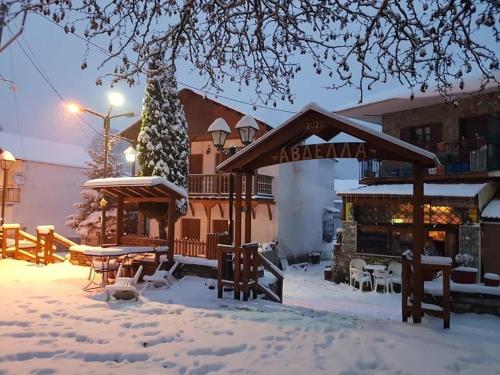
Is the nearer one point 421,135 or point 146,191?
point 146,191

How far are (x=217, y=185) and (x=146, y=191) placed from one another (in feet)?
31.8

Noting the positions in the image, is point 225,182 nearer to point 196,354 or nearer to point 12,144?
point 196,354

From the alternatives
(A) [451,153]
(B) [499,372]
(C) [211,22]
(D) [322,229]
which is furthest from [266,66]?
(D) [322,229]

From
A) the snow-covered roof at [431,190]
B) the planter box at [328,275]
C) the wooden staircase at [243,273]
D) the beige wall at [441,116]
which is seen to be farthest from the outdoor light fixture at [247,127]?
the planter box at [328,275]

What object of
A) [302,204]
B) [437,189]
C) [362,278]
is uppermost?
[437,189]

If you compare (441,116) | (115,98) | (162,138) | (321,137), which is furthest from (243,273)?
(441,116)

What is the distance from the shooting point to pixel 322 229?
1003 inches

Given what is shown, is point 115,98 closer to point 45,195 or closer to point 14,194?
point 14,194

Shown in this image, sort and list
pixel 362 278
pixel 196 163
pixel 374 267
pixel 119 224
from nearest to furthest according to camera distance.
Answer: pixel 119 224 → pixel 362 278 → pixel 374 267 → pixel 196 163

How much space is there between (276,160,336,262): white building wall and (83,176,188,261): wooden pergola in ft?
33.1

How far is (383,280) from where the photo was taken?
14.7m

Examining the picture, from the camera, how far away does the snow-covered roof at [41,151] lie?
2833 cm

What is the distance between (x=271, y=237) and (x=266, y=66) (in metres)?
14.9

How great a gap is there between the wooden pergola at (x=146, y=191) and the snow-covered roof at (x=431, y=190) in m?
8.00
